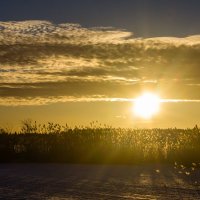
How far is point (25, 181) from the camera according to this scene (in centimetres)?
1448

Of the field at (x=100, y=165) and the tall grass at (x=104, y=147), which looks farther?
the tall grass at (x=104, y=147)

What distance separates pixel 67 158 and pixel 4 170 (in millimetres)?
3325

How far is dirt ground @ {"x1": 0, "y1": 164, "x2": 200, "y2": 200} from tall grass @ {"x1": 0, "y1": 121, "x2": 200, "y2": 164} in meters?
1.59

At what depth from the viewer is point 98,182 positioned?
14.0 metres

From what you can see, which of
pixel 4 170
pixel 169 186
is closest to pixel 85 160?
pixel 4 170

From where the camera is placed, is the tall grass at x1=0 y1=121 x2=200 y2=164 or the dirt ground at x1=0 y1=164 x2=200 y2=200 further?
the tall grass at x1=0 y1=121 x2=200 y2=164

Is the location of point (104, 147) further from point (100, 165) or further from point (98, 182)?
point (98, 182)

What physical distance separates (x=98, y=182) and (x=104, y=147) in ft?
21.7

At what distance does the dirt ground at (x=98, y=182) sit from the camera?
39.7 ft

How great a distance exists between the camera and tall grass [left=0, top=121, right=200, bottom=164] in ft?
63.5

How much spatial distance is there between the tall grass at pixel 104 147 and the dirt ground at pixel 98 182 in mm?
1594

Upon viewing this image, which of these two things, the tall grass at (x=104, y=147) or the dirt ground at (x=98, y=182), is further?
the tall grass at (x=104, y=147)

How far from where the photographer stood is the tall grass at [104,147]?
19359 mm

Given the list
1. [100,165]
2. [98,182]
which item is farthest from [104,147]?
[98,182]
